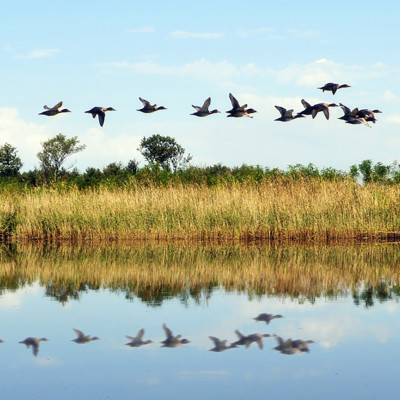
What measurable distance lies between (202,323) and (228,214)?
10.0 metres

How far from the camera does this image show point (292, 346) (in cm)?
623

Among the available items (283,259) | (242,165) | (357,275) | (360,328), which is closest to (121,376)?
(360,328)

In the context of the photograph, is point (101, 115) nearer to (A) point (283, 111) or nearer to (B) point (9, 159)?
(A) point (283, 111)

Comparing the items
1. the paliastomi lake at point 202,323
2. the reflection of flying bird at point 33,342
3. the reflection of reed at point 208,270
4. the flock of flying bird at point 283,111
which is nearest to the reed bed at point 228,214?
the reflection of reed at point 208,270

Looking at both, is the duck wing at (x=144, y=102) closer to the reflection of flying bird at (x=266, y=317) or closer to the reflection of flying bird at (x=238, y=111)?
the reflection of flying bird at (x=238, y=111)

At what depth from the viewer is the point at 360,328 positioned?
702 cm

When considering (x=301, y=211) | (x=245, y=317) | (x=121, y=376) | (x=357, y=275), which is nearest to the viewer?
(x=121, y=376)

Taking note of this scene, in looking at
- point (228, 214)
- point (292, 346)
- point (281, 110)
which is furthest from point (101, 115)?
point (228, 214)

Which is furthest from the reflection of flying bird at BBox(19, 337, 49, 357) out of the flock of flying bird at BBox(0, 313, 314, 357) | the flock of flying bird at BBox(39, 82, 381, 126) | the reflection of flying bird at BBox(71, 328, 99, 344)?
the flock of flying bird at BBox(39, 82, 381, 126)

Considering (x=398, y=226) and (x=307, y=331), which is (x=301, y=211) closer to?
(x=398, y=226)

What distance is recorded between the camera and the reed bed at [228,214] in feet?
55.9

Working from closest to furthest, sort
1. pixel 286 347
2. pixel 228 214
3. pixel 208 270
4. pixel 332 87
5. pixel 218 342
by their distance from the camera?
pixel 286 347, pixel 218 342, pixel 332 87, pixel 208 270, pixel 228 214

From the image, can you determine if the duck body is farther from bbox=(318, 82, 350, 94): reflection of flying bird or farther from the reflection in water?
the reflection in water

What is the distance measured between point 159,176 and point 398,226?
11.0m
